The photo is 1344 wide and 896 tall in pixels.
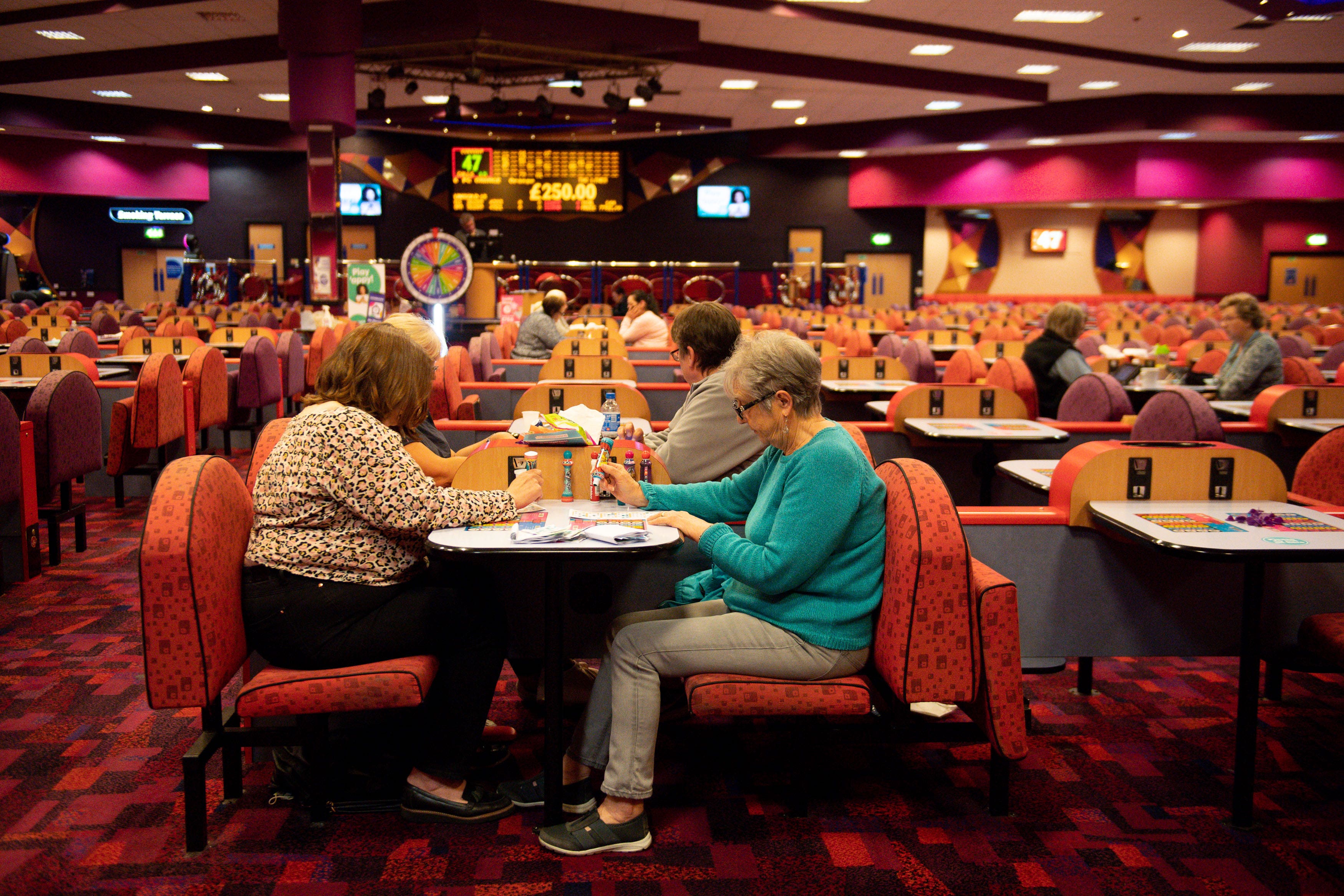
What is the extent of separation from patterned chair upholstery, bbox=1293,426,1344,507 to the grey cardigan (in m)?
1.68

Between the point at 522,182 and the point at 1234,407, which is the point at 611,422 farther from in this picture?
the point at 522,182

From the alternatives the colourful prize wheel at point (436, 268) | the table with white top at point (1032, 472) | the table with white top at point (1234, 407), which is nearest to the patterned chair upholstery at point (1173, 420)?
the table with white top at point (1032, 472)

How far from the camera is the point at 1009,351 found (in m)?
8.61

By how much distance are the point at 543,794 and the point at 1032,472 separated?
1.88m

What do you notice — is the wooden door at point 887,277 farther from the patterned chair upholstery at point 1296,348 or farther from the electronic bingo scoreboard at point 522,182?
the patterned chair upholstery at point 1296,348

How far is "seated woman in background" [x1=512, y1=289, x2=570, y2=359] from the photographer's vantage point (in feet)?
26.6

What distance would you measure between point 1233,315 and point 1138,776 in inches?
152

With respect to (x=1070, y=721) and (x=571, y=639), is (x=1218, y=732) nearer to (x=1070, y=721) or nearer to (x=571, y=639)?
(x=1070, y=721)

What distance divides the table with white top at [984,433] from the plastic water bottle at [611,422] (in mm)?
1566

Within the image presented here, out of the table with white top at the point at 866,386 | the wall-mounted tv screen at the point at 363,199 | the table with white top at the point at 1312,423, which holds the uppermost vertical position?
the wall-mounted tv screen at the point at 363,199

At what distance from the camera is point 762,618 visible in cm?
232

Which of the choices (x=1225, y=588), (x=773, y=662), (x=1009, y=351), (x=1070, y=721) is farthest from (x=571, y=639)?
(x=1009, y=351)

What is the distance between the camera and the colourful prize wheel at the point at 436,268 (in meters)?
7.36

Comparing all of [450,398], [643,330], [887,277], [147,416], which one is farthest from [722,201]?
[147,416]
